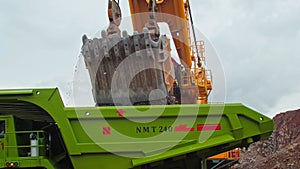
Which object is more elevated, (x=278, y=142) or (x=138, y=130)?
(x=278, y=142)

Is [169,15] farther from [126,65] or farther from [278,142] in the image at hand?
[278,142]

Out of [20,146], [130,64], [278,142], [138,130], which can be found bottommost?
[138,130]

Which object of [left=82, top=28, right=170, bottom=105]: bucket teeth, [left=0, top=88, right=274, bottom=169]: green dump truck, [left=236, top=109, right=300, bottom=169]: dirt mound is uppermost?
[left=236, top=109, right=300, bottom=169]: dirt mound

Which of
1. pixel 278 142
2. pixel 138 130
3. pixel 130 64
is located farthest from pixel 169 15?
pixel 278 142

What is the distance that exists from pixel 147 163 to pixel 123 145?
1.24 feet

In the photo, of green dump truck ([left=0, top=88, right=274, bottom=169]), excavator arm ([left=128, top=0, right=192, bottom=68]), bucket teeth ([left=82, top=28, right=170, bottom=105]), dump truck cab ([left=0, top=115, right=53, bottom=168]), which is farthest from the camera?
excavator arm ([left=128, top=0, right=192, bottom=68])

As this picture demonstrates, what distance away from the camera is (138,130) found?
5.45 metres

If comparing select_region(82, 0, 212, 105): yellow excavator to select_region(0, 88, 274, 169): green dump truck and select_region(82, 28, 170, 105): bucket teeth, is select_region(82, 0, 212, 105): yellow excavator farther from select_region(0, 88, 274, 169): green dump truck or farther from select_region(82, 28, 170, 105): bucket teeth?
select_region(0, 88, 274, 169): green dump truck

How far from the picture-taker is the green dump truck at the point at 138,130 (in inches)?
213

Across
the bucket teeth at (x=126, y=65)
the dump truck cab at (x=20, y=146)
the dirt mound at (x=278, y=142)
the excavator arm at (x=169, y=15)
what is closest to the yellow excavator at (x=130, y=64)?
the bucket teeth at (x=126, y=65)

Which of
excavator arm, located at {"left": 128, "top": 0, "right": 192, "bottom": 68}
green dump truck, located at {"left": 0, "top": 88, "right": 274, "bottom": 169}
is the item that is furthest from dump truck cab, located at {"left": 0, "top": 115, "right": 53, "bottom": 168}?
excavator arm, located at {"left": 128, "top": 0, "right": 192, "bottom": 68}

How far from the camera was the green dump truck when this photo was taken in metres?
5.42

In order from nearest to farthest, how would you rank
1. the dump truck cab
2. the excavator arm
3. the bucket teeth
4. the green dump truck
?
the green dump truck
the dump truck cab
the bucket teeth
the excavator arm

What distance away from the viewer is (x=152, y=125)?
5453 mm
